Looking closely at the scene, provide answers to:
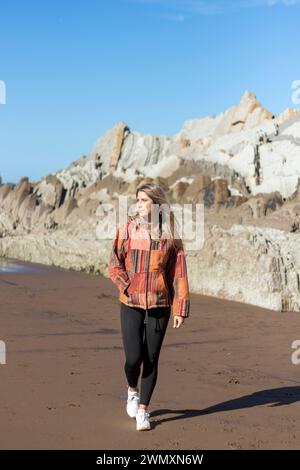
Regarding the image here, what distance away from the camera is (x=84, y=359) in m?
6.45

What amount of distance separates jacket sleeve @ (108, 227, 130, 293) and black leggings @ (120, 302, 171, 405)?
183 millimetres

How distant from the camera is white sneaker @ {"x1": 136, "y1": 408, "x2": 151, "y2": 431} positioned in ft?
14.3

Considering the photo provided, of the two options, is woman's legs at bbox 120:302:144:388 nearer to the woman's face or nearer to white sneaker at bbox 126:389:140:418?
white sneaker at bbox 126:389:140:418

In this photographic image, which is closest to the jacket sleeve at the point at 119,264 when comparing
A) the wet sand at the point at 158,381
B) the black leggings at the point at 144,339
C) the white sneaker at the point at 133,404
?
the black leggings at the point at 144,339

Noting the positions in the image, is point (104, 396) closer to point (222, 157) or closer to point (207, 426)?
point (207, 426)

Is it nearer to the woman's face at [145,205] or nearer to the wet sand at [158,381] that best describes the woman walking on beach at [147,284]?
the woman's face at [145,205]

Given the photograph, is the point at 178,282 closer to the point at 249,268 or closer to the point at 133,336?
the point at 133,336

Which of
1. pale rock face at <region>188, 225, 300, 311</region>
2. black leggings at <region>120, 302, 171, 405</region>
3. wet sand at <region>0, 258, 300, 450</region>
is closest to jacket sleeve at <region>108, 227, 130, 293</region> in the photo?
black leggings at <region>120, 302, 171, 405</region>

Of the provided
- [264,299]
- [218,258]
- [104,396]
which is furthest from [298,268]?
[104,396]

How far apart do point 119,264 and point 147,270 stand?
213 mm

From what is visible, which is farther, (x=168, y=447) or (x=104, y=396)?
(x=104, y=396)
